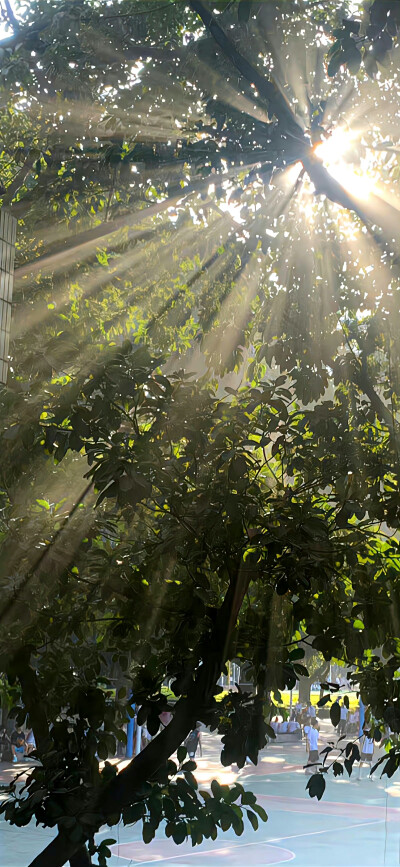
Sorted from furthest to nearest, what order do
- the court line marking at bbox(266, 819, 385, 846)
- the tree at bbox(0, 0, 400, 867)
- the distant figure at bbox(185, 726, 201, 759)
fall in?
the court line marking at bbox(266, 819, 385, 846) < the distant figure at bbox(185, 726, 201, 759) < the tree at bbox(0, 0, 400, 867)

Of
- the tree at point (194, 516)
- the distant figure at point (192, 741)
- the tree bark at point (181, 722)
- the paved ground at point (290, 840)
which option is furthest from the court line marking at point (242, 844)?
the tree bark at point (181, 722)

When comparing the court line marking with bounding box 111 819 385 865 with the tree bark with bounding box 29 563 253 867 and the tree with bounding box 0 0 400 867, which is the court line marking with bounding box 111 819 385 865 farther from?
the tree bark with bounding box 29 563 253 867

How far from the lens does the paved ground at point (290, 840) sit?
10.4 m

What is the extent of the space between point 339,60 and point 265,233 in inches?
72.0

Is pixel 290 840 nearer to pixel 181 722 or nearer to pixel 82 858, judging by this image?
pixel 82 858

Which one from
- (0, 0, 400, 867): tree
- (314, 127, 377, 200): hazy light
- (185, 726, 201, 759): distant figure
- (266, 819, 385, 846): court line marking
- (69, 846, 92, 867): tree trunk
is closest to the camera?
(0, 0, 400, 867): tree

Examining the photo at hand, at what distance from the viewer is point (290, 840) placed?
39.3 ft

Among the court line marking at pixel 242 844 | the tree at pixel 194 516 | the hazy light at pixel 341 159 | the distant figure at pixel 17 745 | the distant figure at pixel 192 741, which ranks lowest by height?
the court line marking at pixel 242 844

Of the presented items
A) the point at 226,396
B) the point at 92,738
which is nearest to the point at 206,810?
the point at 92,738

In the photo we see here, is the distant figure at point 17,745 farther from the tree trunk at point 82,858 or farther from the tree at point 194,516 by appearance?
the tree trunk at point 82,858

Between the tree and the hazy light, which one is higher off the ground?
the hazy light

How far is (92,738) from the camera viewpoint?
2.42 meters

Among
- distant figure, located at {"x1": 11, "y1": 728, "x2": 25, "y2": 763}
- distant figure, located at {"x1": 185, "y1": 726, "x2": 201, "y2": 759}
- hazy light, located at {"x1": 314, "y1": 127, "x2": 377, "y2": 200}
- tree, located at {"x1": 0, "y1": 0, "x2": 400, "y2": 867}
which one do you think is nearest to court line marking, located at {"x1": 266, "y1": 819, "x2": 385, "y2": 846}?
distant figure, located at {"x1": 185, "y1": 726, "x2": 201, "y2": 759}

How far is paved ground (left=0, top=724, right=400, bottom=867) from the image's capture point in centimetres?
1044
